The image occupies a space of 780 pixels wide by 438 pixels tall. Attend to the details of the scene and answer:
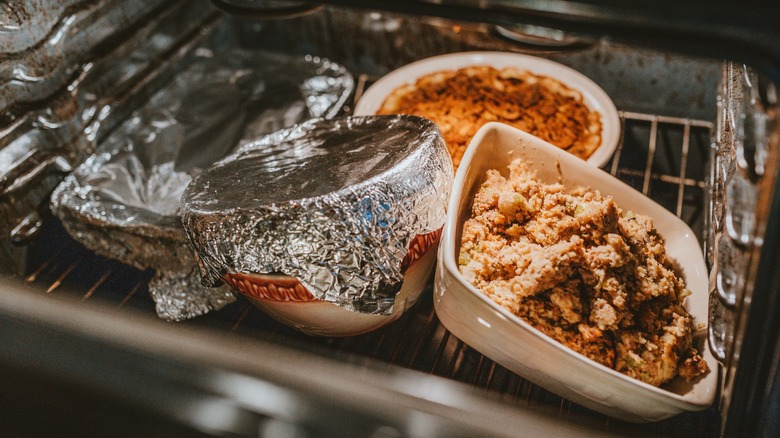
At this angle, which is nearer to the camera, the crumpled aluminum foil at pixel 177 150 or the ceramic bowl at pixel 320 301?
the ceramic bowl at pixel 320 301

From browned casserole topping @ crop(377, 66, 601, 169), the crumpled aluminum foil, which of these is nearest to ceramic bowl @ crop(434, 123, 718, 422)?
browned casserole topping @ crop(377, 66, 601, 169)

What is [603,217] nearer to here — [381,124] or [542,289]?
[542,289]

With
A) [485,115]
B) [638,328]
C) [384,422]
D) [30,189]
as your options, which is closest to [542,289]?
[638,328]

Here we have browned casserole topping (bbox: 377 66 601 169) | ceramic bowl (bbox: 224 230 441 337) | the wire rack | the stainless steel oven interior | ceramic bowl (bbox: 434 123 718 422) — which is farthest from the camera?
browned casserole topping (bbox: 377 66 601 169)

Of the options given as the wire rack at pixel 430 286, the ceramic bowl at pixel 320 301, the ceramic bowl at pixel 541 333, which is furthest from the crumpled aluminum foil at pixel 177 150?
the ceramic bowl at pixel 541 333

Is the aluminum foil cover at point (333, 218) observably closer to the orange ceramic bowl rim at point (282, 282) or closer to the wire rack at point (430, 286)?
the orange ceramic bowl rim at point (282, 282)

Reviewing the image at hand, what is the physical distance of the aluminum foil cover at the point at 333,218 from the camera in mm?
694

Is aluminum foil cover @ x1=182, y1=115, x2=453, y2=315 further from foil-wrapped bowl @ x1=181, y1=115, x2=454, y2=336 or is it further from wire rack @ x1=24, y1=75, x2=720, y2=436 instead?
wire rack @ x1=24, y1=75, x2=720, y2=436

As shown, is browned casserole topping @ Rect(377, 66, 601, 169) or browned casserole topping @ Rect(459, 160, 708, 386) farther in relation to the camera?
browned casserole topping @ Rect(377, 66, 601, 169)

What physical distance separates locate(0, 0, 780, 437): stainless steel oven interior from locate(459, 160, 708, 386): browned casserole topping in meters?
0.06

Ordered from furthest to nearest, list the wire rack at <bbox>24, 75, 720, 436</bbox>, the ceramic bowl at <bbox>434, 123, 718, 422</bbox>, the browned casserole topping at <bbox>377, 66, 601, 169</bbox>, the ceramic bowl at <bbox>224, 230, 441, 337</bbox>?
the browned casserole topping at <bbox>377, 66, 601, 169</bbox> → the wire rack at <bbox>24, 75, 720, 436</bbox> → the ceramic bowl at <bbox>224, 230, 441, 337</bbox> → the ceramic bowl at <bbox>434, 123, 718, 422</bbox>

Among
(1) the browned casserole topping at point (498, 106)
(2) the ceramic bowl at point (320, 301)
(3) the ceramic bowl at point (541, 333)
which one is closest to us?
(3) the ceramic bowl at point (541, 333)

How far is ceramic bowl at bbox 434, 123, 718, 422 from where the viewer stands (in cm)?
66

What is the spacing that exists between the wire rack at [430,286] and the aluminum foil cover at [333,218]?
0.48 feet
